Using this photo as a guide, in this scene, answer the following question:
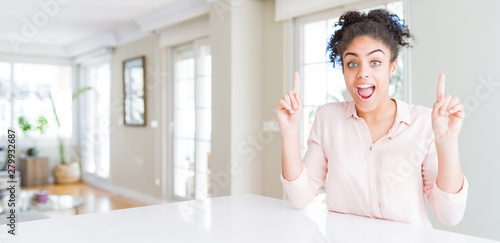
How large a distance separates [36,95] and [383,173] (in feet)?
24.3

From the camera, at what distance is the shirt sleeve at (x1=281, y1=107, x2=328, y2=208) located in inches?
50.1

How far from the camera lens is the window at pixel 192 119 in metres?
4.80

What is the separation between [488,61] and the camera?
242cm

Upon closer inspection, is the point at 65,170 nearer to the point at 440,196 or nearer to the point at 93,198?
the point at 93,198

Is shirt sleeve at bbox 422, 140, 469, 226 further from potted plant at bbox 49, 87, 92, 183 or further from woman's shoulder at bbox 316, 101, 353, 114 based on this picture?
potted plant at bbox 49, 87, 92, 183

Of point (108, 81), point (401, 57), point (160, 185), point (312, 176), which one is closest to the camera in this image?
point (312, 176)

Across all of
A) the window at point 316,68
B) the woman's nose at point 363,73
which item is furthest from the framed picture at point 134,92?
the woman's nose at point 363,73

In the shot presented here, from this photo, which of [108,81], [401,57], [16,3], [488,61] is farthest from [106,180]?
[488,61]

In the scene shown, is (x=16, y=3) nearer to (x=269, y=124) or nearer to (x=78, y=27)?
(x=78, y=27)

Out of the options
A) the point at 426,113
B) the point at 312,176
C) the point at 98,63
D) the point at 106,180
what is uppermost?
the point at 98,63

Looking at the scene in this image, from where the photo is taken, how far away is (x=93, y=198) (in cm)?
617

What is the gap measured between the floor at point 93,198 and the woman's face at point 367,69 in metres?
4.58

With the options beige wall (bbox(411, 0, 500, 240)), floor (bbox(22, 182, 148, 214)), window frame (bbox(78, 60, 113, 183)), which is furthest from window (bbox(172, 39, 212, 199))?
beige wall (bbox(411, 0, 500, 240))

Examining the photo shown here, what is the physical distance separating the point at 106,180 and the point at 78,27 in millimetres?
2491
